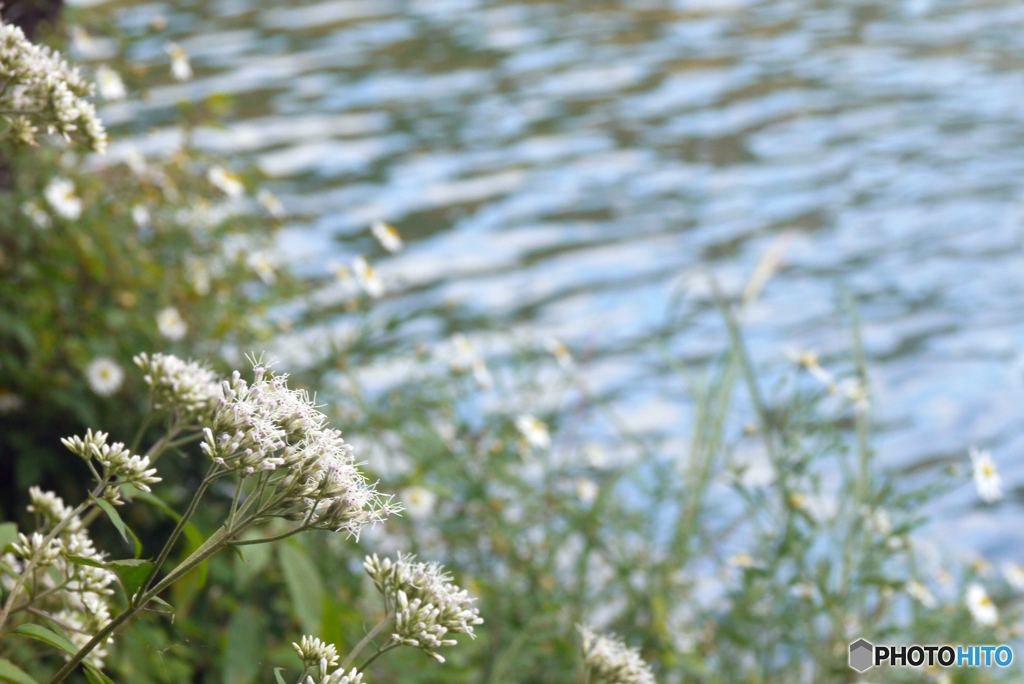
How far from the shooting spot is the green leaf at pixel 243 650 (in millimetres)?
2088

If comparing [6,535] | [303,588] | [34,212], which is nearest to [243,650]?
[303,588]

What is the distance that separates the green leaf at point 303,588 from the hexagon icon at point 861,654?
59.8 inches

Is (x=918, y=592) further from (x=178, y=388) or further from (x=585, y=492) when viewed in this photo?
(x=178, y=388)

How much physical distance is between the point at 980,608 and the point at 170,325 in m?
2.50

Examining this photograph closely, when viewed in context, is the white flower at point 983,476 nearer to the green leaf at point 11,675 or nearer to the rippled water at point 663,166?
the rippled water at point 663,166

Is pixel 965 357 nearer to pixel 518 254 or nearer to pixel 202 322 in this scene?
pixel 518 254

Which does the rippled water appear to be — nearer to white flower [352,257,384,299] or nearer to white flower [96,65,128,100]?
white flower [352,257,384,299]

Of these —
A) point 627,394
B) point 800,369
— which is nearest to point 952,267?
point 627,394

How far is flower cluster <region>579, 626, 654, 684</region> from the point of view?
4.09ft

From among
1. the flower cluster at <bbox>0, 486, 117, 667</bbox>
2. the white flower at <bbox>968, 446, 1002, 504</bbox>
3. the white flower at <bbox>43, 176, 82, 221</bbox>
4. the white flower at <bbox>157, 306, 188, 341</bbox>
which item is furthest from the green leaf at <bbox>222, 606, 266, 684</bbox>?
the white flower at <bbox>968, 446, 1002, 504</bbox>

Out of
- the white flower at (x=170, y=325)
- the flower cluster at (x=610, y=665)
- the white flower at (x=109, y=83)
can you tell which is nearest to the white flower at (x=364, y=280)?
the white flower at (x=170, y=325)

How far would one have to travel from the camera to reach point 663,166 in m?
7.77

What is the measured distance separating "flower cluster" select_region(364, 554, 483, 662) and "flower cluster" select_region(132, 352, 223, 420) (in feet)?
1.12

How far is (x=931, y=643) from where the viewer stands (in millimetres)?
3053
